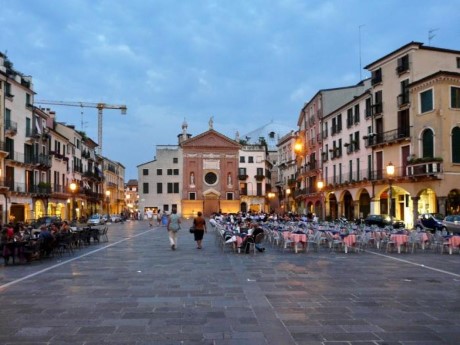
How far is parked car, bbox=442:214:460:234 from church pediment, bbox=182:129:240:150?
5480 centimetres

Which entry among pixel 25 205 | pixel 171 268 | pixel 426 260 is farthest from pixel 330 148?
pixel 171 268

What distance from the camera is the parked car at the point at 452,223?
28.1 meters

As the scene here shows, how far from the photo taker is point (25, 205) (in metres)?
44.6

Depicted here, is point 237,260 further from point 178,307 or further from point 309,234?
point 178,307

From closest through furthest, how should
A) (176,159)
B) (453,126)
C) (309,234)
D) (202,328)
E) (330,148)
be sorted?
(202,328) < (309,234) < (453,126) < (330,148) < (176,159)

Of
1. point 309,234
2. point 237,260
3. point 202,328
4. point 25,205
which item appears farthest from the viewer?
point 25,205

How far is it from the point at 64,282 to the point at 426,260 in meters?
11.6

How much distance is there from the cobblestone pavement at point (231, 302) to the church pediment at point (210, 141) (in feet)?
219

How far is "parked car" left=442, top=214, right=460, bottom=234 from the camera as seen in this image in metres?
28.1

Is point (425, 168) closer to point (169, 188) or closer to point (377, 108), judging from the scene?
point (377, 108)

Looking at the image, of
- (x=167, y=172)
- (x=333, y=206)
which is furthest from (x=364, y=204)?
(x=167, y=172)

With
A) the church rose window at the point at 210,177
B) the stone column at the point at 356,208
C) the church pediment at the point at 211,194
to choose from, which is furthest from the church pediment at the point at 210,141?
the stone column at the point at 356,208

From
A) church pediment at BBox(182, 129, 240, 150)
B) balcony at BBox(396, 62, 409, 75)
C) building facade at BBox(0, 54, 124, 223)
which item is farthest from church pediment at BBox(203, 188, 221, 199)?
balcony at BBox(396, 62, 409, 75)

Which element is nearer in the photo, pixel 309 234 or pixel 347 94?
pixel 309 234
